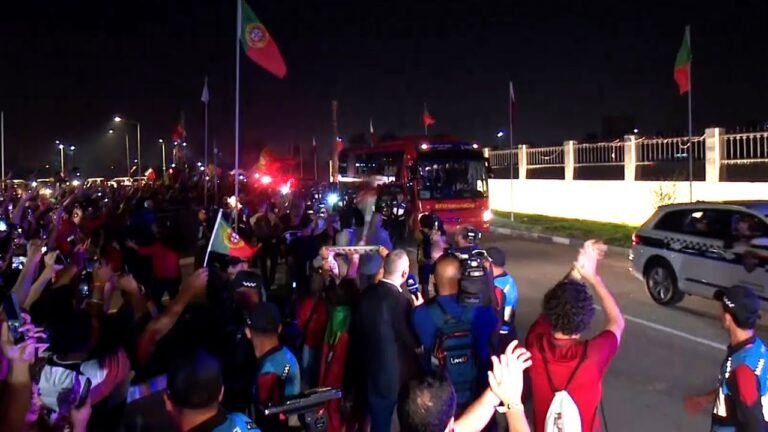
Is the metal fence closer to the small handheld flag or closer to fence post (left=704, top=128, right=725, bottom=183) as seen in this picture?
fence post (left=704, top=128, right=725, bottom=183)

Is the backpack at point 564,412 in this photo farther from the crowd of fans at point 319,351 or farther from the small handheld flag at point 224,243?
the small handheld flag at point 224,243

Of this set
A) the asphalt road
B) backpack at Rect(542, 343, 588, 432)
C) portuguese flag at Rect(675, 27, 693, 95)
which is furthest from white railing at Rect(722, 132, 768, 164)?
backpack at Rect(542, 343, 588, 432)

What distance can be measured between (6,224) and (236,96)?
3.84m

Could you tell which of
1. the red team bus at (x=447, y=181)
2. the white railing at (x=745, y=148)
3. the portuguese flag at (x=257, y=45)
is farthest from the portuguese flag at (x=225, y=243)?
the white railing at (x=745, y=148)

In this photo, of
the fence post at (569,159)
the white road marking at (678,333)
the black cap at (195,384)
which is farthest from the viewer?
the fence post at (569,159)

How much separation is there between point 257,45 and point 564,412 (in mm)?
10405

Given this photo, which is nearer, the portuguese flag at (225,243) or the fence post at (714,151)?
the portuguese flag at (225,243)

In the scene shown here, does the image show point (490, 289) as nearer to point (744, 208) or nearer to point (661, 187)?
point (744, 208)

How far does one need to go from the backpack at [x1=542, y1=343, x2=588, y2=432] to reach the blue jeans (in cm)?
158

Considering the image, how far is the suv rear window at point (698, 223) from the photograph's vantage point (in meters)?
11.9

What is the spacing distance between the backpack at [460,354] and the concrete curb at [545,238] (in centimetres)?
1673

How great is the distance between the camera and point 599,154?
3147 centimetres

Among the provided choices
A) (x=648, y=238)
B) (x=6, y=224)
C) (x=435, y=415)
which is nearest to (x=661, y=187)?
(x=648, y=238)

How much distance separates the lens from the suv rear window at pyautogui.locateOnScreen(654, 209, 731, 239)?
11.9m
